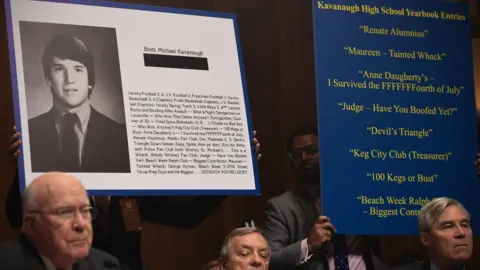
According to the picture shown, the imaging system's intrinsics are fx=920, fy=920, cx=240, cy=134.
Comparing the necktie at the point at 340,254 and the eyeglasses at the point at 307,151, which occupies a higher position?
the eyeglasses at the point at 307,151

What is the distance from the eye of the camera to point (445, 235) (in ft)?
15.6

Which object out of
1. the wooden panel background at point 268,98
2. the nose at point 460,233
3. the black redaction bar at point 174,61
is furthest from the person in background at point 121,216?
the wooden panel background at point 268,98

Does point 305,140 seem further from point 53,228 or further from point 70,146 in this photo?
point 53,228

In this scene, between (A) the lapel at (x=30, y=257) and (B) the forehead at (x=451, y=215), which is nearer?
(A) the lapel at (x=30, y=257)

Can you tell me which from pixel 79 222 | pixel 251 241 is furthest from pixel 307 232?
pixel 79 222

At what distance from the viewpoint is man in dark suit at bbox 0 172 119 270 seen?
138 inches

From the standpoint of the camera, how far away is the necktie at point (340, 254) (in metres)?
4.86

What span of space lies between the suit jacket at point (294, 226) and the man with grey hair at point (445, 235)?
33 centimetres

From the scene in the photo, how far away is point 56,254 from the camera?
3.51 metres

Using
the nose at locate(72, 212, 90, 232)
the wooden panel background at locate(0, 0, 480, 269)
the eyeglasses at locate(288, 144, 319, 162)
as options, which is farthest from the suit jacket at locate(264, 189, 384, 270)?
the nose at locate(72, 212, 90, 232)

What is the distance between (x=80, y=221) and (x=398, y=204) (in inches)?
79.3

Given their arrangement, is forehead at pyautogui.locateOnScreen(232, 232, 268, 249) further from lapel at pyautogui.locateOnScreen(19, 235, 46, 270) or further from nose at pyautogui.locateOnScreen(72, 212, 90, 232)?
lapel at pyautogui.locateOnScreen(19, 235, 46, 270)

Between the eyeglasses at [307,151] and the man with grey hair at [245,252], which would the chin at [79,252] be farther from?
the eyeglasses at [307,151]

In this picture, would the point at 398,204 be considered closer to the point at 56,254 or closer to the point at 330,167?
the point at 330,167
